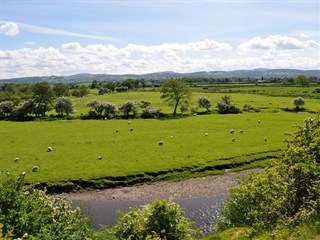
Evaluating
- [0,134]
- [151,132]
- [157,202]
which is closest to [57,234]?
[157,202]

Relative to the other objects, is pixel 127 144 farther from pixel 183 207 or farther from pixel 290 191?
pixel 290 191

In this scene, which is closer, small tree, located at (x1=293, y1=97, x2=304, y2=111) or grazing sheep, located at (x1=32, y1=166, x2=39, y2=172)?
grazing sheep, located at (x1=32, y1=166, x2=39, y2=172)

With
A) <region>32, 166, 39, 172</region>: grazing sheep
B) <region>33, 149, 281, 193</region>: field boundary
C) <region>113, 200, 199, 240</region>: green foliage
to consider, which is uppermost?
<region>113, 200, 199, 240</region>: green foliage

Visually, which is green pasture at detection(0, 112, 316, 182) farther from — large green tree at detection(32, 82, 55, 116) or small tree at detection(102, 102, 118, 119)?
large green tree at detection(32, 82, 55, 116)

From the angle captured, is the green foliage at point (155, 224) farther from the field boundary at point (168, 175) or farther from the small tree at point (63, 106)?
the small tree at point (63, 106)

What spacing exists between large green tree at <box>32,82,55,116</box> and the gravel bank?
244 ft

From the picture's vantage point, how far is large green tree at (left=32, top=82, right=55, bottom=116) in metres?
114

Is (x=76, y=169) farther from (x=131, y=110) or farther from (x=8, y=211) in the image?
(x=131, y=110)

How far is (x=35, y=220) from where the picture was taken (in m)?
20.1

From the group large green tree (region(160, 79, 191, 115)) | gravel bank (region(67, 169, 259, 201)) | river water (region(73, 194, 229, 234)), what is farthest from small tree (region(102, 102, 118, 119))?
river water (region(73, 194, 229, 234))

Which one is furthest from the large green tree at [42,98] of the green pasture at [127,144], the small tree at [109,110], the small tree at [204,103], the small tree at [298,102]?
the small tree at [298,102]

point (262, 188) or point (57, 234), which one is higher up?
point (262, 188)

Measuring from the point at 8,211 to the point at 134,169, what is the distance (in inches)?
1272

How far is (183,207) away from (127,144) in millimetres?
27764
